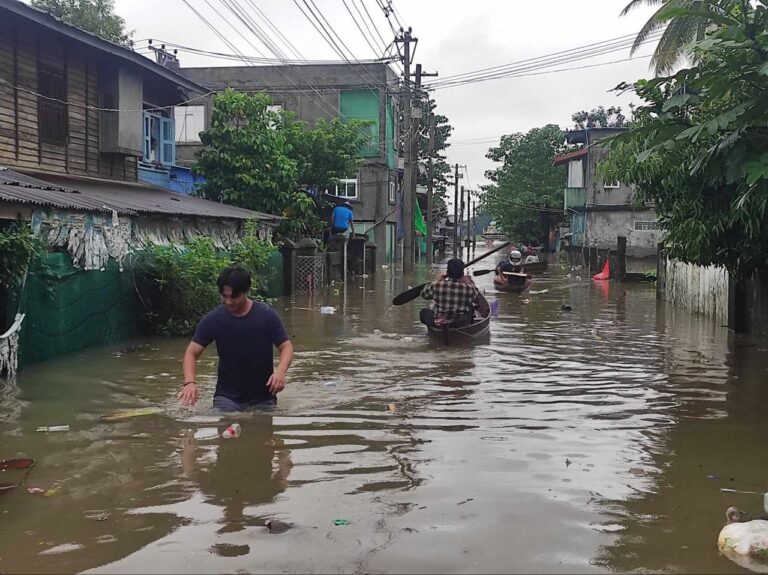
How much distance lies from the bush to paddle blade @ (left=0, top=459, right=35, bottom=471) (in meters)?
7.38

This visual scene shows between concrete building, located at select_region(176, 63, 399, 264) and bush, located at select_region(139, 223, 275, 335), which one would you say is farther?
concrete building, located at select_region(176, 63, 399, 264)

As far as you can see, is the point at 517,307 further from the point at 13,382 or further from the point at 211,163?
the point at 13,382

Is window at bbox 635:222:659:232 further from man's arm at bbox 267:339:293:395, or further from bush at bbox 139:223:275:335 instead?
man's arm at bbox 267:339:293:395

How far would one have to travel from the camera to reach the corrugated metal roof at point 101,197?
11.0 meters

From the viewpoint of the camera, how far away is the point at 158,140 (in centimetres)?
2234

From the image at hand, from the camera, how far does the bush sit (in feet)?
44.9

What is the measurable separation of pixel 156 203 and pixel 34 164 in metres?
2.48

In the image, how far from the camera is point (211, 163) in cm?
2339

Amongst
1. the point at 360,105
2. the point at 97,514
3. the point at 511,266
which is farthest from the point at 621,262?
the point at 97,514


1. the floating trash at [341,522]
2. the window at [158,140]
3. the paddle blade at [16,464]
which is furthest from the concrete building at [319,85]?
the floating trash at [341,522]

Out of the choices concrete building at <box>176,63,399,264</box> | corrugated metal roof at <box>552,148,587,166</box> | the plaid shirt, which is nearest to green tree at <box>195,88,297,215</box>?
the plaid shirt

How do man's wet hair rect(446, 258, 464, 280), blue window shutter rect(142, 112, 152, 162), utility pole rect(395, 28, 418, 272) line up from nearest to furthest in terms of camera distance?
man's wet hair rect(446, 258, 464, 280) → blue window shutter rect(142, 112, 152, 162) → utility pole rect(395, 28, 418, 272)

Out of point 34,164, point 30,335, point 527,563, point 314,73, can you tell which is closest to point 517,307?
point 34,164

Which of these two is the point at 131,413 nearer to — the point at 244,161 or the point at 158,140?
the point at 158,140
